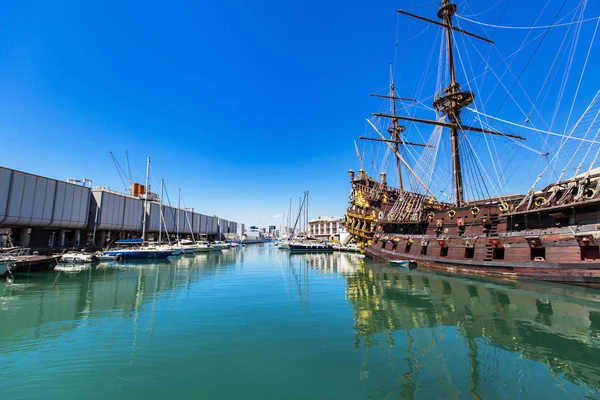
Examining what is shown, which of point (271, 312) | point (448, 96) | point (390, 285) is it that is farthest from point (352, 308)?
point (448, 96)

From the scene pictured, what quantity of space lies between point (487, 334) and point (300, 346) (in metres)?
8.80

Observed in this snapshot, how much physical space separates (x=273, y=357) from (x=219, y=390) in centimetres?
275

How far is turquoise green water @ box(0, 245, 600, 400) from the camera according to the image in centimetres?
816

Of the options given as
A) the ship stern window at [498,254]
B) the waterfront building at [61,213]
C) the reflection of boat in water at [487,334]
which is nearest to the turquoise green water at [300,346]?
the reflection of boat in water at [487,334]

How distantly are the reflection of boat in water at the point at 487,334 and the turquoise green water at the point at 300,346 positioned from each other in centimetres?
6

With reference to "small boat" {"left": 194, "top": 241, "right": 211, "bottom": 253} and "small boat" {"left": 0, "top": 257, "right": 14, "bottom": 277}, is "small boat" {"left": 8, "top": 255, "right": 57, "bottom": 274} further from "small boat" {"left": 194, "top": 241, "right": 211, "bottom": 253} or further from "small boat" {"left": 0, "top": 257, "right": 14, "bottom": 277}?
"small boat" {"left": 194, "top": 241, "right": 211, "bottom": 253}

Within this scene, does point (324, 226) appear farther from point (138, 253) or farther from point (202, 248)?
point (138, 253)

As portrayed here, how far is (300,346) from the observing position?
11391mm

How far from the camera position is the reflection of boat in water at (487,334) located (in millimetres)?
8883

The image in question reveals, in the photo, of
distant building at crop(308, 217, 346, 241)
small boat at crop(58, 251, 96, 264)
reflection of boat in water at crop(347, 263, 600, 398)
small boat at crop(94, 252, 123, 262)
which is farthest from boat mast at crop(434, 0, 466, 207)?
distant building at crop(308, 217, 346, 241)

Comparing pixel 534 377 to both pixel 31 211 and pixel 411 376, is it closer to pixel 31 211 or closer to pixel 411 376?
pixel 411 376

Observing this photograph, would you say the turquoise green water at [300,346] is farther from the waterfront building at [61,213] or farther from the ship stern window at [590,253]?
the waterfront building at [61,213]

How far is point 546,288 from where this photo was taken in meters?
24.0

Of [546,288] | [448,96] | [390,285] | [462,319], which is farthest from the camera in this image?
[448,96]
